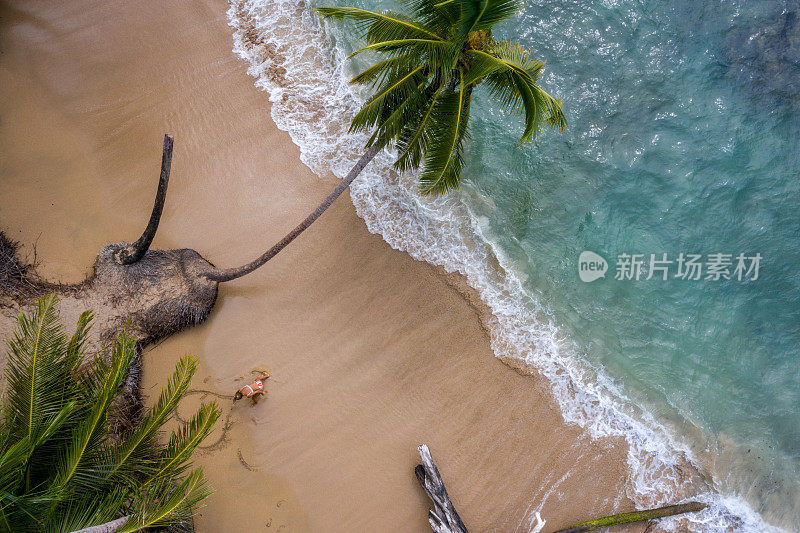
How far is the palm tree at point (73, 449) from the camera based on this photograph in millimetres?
5438

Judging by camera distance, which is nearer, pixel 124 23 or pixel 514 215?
pixel 514 215

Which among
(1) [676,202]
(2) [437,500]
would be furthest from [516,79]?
(2) [437,500]

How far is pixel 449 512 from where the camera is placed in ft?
24.6

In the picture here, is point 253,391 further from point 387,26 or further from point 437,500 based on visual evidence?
point 387,26

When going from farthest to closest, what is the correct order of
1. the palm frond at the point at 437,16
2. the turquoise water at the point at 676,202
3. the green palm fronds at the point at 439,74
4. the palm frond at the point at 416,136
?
the turquoise water at the point at 676,202, the palm frond at the point at 416,136, the green palm fronds at the point at 439,74, the palm frond at the point at 437,16

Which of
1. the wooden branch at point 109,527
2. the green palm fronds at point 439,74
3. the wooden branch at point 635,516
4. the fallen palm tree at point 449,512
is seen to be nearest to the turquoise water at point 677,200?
the wooden branch at point 635,516

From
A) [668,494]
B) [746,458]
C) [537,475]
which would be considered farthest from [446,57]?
[746,458]

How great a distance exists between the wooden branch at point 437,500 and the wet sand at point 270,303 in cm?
29

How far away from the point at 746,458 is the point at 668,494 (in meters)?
1.65

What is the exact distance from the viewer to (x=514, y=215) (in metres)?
10.1

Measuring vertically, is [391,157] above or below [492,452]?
above

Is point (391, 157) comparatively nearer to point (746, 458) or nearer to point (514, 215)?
point (514, 215)

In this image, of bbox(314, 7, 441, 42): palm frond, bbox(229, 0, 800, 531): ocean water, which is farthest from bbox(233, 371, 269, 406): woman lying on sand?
bbox(314, 7, 441, 42): palm frond

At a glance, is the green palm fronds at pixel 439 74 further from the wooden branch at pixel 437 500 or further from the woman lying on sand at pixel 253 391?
the wooden branch at pixel 437 500
